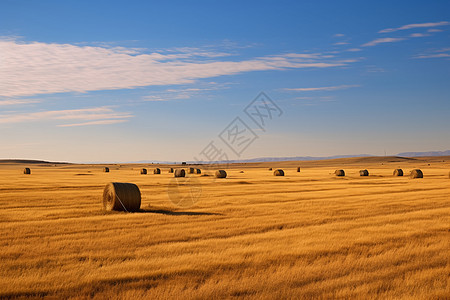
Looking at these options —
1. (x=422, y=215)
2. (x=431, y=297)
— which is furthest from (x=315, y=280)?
(x=422, y=215)

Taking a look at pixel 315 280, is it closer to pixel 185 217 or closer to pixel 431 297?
pixel 431 297

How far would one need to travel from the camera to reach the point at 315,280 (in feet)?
28.4

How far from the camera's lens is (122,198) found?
60.1 feet

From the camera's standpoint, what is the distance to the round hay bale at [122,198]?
18328 millimetres

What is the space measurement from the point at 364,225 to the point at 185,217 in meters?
6.33

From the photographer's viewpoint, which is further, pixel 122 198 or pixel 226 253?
pixel 122 198

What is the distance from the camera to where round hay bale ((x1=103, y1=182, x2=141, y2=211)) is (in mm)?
18328

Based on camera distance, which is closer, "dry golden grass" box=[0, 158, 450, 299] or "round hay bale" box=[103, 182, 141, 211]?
"dry golden grass" box=[0, 158, 450, 299]

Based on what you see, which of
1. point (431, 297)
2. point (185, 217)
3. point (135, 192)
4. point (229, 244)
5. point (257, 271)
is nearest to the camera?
point (431, 297)

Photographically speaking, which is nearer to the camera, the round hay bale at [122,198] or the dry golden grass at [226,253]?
the dry golden grass at [226,253]

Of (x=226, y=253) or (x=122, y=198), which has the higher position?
(x=122, y=198)

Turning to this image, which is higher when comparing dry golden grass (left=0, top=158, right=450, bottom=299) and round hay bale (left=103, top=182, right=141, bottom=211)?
round hay bale (left=103, top=182, right=141, bottom=211)

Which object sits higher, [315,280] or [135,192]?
[135,192]

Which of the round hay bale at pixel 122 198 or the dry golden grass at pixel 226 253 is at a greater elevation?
the round hay bale at pixel 122 198
